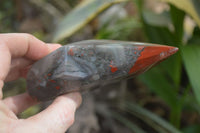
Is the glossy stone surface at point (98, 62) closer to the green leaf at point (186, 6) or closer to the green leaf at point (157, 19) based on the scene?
the green leaf at point (186, 6)

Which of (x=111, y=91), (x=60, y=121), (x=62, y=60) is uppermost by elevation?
(x=62, y=60)

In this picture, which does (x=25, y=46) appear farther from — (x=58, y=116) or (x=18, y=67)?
(x=58, y=116)

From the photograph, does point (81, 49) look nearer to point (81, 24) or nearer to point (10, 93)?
point (81, 24)

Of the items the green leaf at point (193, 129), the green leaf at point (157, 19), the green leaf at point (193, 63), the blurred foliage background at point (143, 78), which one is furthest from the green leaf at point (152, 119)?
the green leaf at point (157, 19)

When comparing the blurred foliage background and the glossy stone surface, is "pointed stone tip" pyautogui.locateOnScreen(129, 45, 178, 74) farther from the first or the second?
the blurred foliage background

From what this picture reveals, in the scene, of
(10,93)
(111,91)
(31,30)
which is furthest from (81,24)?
(31,30)

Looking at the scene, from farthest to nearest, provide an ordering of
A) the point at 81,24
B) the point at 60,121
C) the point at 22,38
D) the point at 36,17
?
the point at 36,17 → the point at 81,24 → the point at 22,38 → the point at 60,121
